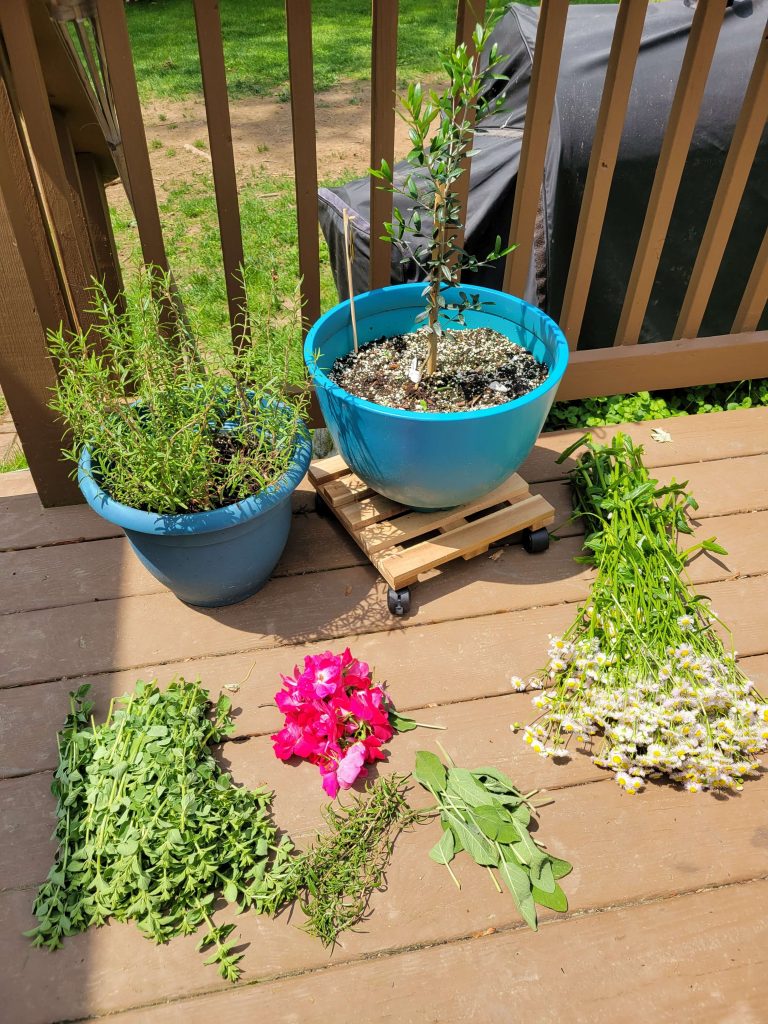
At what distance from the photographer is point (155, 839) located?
1.51 meters

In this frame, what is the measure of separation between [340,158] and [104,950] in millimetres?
5440

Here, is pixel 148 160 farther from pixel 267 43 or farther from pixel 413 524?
pixel 267 43

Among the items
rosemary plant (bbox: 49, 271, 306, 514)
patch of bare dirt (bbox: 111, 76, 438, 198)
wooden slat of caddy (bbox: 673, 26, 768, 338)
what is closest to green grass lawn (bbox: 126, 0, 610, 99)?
patch of bare dirt (bbox: 111, 76, 438, 198)

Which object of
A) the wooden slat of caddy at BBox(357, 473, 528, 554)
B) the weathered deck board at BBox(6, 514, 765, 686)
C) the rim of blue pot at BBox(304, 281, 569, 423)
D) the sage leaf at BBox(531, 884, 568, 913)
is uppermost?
the rim of blue pot at BBox(304, 281, 569, 423)

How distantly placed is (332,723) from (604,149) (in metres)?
1.74

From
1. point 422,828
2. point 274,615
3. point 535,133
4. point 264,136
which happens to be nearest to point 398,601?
point 274,615

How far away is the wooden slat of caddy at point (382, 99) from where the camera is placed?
6.11 feet

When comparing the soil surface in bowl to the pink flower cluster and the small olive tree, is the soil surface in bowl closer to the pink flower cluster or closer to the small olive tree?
the small olive tree

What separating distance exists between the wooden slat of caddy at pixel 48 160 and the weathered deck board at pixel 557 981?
1590mm

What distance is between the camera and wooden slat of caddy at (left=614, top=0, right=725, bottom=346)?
2.08 metres

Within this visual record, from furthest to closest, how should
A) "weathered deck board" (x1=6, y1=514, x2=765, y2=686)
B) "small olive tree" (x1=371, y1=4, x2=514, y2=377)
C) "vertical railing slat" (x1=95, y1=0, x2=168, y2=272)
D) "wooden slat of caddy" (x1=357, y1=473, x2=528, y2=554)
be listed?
"wooden slat of caddy" (x1=357, y1=473, x2=528, y2=554) < "weathered deck board" (x1=6, y1=514, x2=765, y2=686) < "vertical railing slat" (x1=95, y1=0, x2=168, y2=272) < "small olive tree" (x1=371, y1=4, x2=514, y2=377)

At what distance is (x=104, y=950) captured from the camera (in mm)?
1457

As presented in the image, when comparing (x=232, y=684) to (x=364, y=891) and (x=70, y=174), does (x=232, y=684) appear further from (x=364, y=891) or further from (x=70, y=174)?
(x=70, y=174)

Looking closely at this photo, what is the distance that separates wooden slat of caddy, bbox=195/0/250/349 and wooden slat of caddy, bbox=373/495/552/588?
68cm
